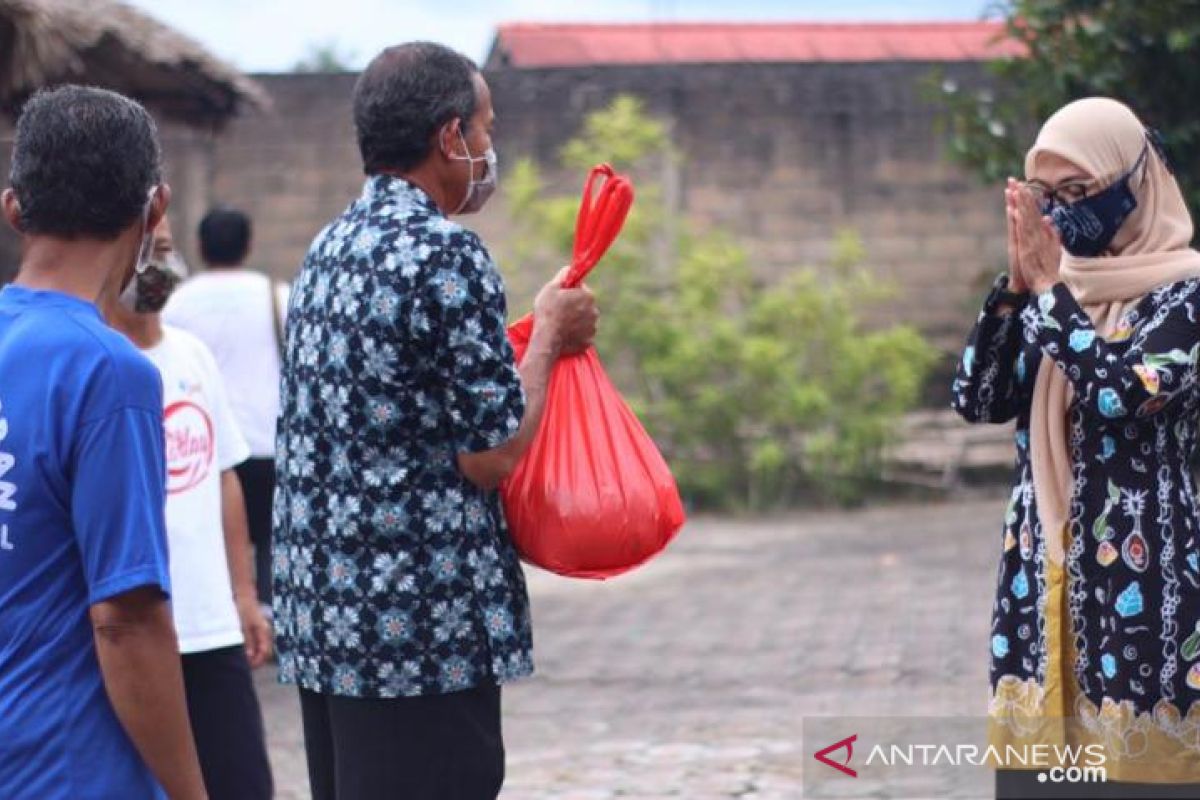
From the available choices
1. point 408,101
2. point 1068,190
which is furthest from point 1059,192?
point 408,101

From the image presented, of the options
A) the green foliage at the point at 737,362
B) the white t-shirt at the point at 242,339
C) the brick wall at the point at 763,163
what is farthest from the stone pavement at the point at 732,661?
the brick wall at the point at 763,163

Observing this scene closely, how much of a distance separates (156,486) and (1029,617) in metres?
1.88

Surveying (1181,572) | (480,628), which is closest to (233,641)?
(480,628)

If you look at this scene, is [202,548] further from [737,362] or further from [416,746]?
[737,362]

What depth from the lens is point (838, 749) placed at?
6195mm

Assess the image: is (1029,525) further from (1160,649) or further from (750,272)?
(750,272)

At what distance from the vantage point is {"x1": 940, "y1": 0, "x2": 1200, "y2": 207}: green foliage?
830cm

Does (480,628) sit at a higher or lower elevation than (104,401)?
lower

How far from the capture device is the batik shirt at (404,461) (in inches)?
127

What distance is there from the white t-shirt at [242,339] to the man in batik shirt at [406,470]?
12.4 ft

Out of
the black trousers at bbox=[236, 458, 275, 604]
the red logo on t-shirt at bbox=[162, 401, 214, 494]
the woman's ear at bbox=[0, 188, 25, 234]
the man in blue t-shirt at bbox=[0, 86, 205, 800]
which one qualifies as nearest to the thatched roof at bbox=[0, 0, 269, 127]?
the black trousers at bbox=[236, 458, 275, 604]

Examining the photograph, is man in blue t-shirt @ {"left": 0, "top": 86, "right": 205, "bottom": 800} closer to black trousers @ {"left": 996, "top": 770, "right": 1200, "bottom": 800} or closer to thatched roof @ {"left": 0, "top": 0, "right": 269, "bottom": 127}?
black trousers @ {"left": 996, "top": 770, "right": 1200, "bottom": 800}

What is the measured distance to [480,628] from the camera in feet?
10.8

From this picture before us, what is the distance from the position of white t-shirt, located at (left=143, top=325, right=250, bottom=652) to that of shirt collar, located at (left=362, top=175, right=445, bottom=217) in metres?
1.07
